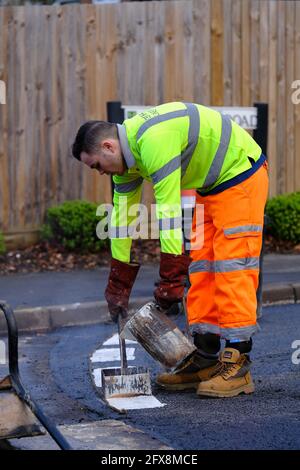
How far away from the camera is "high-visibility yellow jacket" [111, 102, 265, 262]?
5.55m

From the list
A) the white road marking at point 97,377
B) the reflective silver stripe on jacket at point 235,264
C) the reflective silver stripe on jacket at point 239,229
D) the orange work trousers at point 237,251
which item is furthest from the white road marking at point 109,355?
the reflective silver stripe on jacket at point 239,229

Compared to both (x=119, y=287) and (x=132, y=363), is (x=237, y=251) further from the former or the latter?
(x=132, y=363)

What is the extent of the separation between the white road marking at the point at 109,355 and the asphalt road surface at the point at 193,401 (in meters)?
0.06

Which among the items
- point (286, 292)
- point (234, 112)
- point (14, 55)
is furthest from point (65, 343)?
point (14, 55)

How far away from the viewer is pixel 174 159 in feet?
18.3

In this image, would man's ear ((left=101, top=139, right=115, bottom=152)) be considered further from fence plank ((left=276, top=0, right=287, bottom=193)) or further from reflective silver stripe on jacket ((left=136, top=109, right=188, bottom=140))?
fence plank ((left=276, top=0, right=287, bottom=193))

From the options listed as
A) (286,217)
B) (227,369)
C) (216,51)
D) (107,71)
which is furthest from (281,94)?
(227,369)

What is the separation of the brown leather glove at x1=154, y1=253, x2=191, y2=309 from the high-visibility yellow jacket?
6 cm

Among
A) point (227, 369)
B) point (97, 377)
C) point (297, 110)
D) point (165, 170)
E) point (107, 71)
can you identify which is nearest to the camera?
point (165, 170)

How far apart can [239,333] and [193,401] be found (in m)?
0.46

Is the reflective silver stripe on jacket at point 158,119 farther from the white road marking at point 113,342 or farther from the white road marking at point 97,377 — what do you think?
the white road marking at point 113,342

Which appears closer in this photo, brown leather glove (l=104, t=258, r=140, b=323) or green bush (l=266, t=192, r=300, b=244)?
brown leather glove (l=104, t=258, r=140, b=323)

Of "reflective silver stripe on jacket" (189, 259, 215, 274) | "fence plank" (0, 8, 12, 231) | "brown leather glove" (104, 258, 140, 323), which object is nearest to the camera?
"brown leather glove" (104, 258, 140, 323)

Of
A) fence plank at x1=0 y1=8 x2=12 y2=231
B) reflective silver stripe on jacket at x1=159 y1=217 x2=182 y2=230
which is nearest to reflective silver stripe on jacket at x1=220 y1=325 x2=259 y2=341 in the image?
reflective silver stripe on jacket at x1=159 y1=217 x2=182 y2=230
